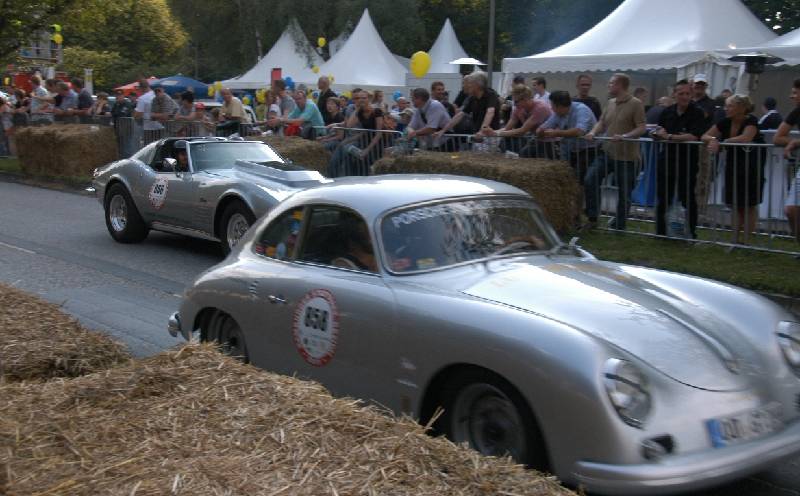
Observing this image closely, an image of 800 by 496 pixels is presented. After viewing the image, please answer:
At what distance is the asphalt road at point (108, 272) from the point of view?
728cm

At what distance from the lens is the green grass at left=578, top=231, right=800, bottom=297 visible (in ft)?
27.7

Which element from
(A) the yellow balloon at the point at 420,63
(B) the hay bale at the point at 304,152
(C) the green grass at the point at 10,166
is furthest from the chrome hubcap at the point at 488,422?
(C) the green grass at the point at 10,166

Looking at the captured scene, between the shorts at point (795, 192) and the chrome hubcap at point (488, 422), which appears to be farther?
the shorts at point (795, 192)

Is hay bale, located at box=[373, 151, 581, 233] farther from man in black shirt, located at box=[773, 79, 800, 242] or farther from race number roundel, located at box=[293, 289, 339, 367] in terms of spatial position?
race number roundel, located at box=[293, 289, 339, 367]

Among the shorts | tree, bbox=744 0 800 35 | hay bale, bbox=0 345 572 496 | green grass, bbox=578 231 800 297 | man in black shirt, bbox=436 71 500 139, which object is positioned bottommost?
green grass, bbox=578 231 800 297

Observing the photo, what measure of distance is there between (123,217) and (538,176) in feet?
18.1

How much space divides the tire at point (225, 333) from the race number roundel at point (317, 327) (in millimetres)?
569

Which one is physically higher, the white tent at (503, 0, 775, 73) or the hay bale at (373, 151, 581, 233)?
the white tent at (503, 0, 775, 73)

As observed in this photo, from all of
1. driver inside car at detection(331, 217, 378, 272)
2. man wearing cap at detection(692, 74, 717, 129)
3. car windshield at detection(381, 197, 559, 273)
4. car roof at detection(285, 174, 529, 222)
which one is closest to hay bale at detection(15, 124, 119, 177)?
man wearing cap at detection(692, 74, 717, 129)

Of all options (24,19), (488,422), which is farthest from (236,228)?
(24,19)

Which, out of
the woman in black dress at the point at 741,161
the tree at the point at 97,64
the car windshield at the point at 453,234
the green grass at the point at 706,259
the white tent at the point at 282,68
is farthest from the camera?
the tree at the point at 97,64

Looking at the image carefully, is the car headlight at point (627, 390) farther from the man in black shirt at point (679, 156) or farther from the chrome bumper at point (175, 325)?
the man in black shirt at point (679, 156)

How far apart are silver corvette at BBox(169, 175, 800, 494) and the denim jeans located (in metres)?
5.25

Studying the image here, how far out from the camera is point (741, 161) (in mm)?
9594
